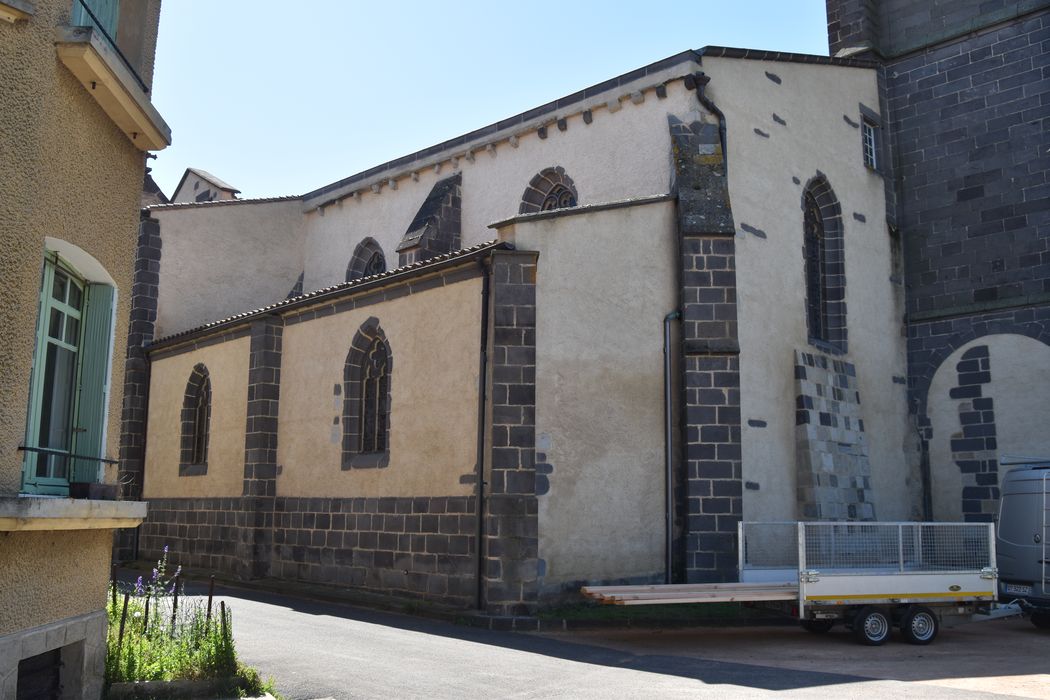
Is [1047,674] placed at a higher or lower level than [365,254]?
lower

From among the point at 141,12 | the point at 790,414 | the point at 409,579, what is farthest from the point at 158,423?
the point at 141,12

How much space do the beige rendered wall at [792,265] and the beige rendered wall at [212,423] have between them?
29.8 feet

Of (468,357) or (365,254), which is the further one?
(365,254)

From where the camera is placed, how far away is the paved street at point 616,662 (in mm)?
8273

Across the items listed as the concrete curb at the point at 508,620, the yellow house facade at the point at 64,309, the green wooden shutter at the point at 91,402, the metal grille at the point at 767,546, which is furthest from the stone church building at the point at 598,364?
the green wooden shutter at the point at 91,402

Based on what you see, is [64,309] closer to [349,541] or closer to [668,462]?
[668,462]

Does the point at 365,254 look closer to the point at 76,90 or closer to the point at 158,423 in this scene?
the point at 158,423

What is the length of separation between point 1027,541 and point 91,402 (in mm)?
11995

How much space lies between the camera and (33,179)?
573 centimetres

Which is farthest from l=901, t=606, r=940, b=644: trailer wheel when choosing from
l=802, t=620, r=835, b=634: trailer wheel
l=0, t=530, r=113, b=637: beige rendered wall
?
l=0, t=530, r=113, b=637: beige rendered wall

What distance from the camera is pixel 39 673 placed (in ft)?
20.5


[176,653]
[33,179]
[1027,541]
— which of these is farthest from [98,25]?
[1027,541]

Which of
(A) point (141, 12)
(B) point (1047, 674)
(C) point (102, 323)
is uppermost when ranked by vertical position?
(A) point (141, 12)

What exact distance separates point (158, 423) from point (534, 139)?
9929 mm
